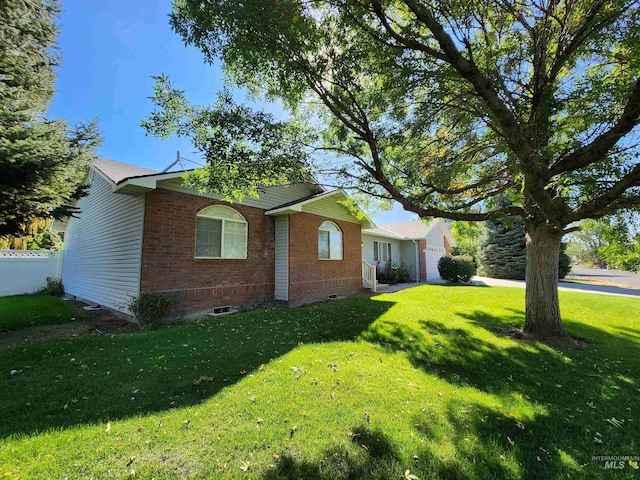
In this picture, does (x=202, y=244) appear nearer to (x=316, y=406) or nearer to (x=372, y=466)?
(x=316, y=406)

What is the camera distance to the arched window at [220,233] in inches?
345

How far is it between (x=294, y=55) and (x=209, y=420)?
6.04 meters

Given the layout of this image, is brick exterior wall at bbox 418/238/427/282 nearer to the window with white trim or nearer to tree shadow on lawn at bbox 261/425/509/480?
the window with white trim

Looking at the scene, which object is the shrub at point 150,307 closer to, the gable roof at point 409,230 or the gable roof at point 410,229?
the gable roof at point 409,230

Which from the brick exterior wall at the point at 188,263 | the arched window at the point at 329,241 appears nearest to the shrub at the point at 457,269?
the arched window at the point at 329,241

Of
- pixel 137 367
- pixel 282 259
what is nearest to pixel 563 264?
pixel 282 259

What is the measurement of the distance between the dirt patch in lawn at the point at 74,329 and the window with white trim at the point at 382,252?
→ 1450 cm

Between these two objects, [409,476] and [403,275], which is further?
[403,275]

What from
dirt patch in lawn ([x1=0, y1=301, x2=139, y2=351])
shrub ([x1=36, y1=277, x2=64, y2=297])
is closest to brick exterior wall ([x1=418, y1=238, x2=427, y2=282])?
dirt patch in lawn ([x1=0, y1=301, x2=139, y2=351])

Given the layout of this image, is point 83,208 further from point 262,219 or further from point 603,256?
point 603,256

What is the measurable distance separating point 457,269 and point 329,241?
10.8 m

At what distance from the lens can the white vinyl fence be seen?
1341 cm

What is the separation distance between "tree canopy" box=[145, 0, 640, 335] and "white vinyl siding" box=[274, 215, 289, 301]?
4309 millimetres

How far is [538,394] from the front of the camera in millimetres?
3752
